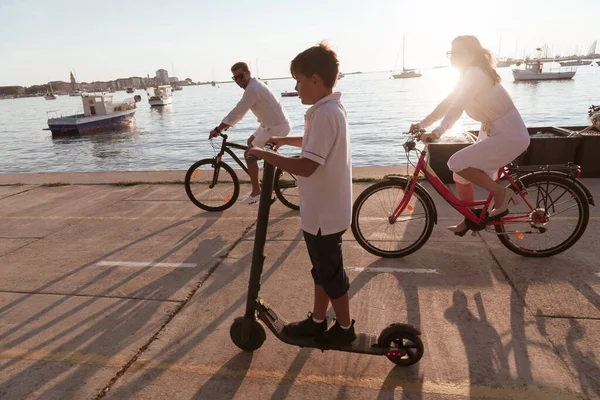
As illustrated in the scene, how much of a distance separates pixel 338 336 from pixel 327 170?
1155mm

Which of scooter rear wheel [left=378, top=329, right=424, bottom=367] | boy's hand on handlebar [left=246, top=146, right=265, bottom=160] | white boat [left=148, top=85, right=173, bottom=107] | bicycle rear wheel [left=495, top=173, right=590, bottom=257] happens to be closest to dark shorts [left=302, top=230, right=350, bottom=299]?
scooter rear wheel [left=378, top=329, right=424, bottom=367]

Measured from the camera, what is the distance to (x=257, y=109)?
6031 millimetres

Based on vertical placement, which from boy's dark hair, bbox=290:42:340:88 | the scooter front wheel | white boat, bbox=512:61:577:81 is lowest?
the scooter front wheel

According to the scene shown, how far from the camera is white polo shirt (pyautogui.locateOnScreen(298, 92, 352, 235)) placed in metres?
2.25

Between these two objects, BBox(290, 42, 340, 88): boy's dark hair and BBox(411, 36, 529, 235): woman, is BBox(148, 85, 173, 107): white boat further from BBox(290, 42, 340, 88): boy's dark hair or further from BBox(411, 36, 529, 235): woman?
BBox(290, 42, 340, 88): boy's dark hair

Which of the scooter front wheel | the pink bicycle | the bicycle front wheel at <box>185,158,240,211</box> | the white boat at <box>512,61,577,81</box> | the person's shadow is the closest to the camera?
the person's shadow

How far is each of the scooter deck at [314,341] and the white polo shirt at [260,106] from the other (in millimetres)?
3522

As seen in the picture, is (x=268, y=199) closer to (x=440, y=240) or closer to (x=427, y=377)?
(x=427, y=377)

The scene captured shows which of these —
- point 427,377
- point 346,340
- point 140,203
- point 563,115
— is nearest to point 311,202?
point 346,340

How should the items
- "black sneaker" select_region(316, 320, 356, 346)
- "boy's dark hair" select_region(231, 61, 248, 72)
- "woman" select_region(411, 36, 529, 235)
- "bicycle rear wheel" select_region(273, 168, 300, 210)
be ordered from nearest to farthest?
"black sneaker" select_region(316, 320, 356, 346) < "woman" select_region(411, 36, 529, 235) < "boy's dark hair" select_region(231, 61, 248, 72) < "bicycle rear wheel" select_region(273, 168, 300, 210)

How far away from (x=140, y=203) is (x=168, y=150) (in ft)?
85.3

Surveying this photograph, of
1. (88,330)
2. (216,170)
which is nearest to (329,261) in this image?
(88,330)

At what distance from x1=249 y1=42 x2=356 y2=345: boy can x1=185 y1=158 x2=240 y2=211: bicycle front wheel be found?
4002 mm

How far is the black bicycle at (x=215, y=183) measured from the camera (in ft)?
21.1
